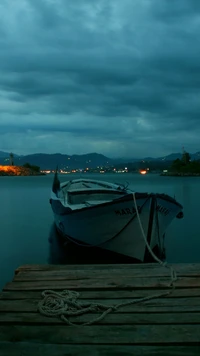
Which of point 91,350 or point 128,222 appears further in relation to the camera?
point 128,222

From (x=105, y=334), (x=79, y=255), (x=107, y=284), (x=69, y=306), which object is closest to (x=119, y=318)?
(x=105, y=334)

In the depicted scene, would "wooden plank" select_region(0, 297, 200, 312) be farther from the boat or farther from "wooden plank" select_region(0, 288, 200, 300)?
the boat

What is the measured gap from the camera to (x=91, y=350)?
13.5 ft

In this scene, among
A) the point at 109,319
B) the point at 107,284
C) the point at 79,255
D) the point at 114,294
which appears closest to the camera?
the point at 109,319

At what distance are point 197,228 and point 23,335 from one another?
21.0 meters

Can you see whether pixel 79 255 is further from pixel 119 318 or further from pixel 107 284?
pixel 119 318

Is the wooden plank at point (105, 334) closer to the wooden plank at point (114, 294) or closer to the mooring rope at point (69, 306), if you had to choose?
the mooring rope at point (69, 306)

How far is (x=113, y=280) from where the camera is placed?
6.70 metres

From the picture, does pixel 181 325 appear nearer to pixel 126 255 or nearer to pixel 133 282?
pixel 133 282

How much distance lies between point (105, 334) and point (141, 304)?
3.77 feet

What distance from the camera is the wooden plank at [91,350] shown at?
4.04 m

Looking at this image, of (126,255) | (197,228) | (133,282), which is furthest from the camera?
(197,228)

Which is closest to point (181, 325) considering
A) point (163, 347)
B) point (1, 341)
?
point (163, 347)

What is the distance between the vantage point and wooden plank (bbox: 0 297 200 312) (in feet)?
17.3
